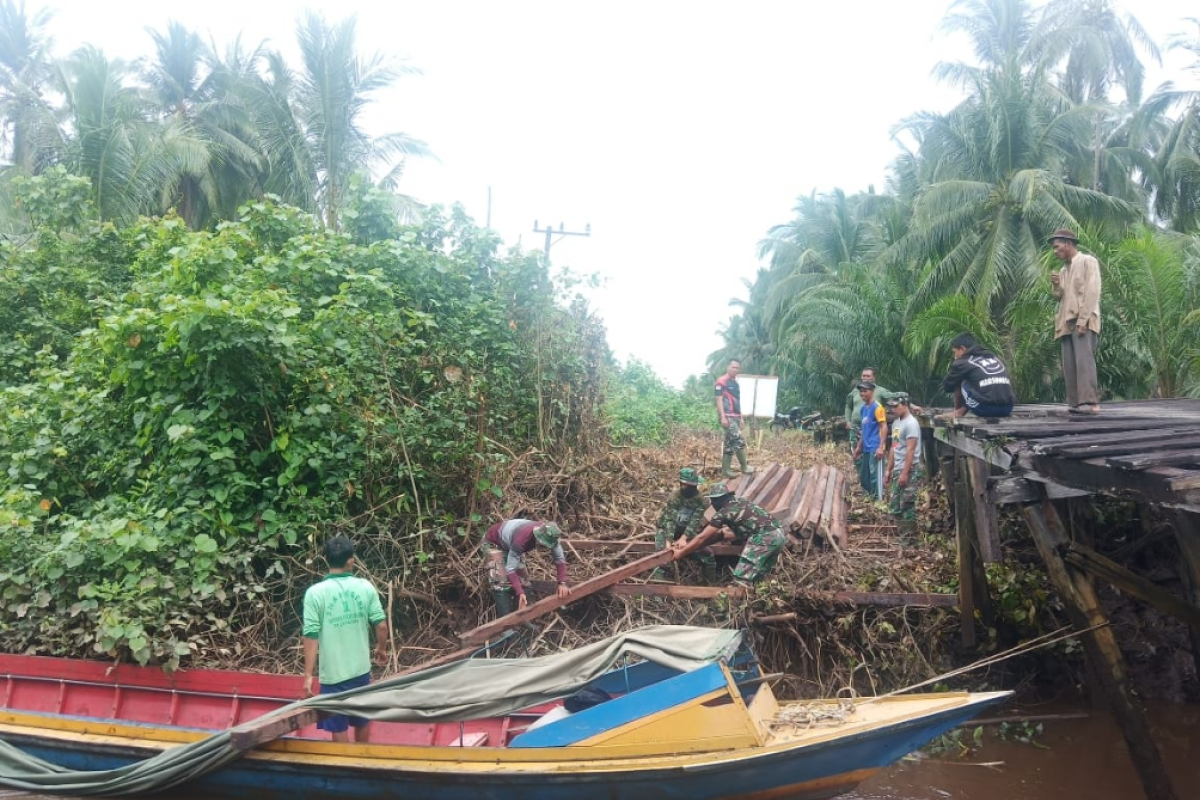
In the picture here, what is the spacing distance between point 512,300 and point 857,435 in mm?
5959

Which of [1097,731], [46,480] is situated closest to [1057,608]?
[1097,731]

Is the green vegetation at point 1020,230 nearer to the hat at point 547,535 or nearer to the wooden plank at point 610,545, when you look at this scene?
the wooden plank at point 610,545

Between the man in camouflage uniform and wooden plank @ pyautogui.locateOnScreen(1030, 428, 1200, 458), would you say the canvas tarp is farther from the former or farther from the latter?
wooden plank @ pyautogui.locateOnScreen(1030, 428, 1200, 458)

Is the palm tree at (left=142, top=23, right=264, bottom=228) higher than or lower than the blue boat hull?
higher

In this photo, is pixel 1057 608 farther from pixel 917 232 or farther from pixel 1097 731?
pixel 917 232

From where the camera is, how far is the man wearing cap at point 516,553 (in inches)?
311

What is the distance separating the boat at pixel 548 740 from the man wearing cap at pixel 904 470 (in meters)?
4.06

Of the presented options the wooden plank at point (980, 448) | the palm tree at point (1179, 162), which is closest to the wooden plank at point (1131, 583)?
the wooden plank at point (980, 448)

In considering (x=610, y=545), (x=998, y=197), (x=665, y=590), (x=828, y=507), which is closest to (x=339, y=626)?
(x=665, y=590)

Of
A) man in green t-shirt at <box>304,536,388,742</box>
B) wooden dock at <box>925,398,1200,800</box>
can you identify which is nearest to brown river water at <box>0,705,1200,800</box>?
wooden dock at <box>925,398,1200,800</box>

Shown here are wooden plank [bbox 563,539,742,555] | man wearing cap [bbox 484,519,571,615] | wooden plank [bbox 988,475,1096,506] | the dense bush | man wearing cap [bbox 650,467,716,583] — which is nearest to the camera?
wooden plank [bbox 988,475,1096,506]

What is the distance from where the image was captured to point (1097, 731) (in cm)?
775

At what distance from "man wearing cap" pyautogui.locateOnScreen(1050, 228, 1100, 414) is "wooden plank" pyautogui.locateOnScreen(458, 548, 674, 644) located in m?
3.80

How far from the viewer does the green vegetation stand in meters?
13.9
